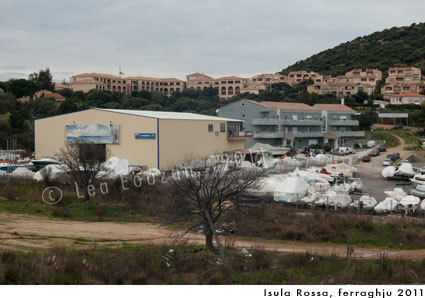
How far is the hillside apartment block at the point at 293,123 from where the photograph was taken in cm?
5958

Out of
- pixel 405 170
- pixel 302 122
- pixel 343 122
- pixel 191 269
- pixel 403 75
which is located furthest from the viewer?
pixel 403 75

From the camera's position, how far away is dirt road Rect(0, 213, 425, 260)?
1711 cm

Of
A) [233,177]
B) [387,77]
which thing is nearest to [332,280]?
[233,177]

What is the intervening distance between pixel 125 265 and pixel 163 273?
4.40 ft

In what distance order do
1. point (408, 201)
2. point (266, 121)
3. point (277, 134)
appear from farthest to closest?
point (266, 121), point (277, 134), point (408, 201)

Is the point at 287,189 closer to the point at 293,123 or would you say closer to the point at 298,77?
the point at 293,123

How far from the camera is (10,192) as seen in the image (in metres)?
28.3

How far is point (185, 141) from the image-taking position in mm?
40969

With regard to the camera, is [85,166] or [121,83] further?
[121,83]

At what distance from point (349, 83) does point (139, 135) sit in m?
79.5

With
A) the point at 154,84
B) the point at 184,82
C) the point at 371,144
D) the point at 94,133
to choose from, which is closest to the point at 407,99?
the point at 371,144

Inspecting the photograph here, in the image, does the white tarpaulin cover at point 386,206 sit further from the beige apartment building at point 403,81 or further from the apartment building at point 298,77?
the apartment building at point 298,77

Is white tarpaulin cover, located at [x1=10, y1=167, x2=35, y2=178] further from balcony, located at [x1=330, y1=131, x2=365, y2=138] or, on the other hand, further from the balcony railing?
balcony, located at [x1=330, y1=131, x2=365, y2=138]

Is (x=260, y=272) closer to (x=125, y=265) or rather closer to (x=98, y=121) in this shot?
(x=125, y=265)
